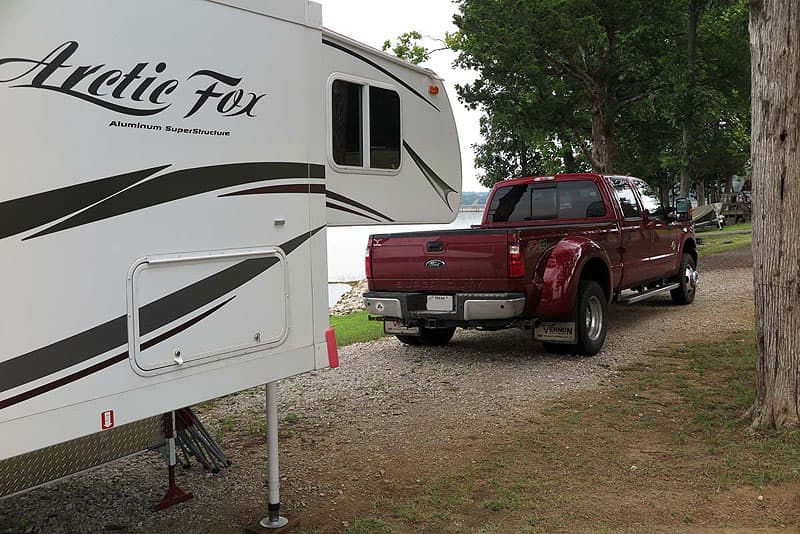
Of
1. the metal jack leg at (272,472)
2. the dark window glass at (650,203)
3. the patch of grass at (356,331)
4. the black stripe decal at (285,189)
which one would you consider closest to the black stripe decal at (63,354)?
the black stripe decal at (285,189)

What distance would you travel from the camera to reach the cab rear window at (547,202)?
29.7ft

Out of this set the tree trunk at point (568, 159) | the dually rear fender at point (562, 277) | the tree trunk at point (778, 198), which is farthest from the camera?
the tree trunk at point (568, 159)

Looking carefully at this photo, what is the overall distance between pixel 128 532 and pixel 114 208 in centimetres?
200

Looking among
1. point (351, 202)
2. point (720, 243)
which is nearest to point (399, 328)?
point (351, 202)

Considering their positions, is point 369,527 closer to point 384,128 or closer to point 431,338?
point 384,128

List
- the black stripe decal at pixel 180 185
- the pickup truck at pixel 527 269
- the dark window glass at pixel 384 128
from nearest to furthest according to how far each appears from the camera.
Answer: the black stripe decal at pixel 180 185, the dark window glass at pixel 384 128, the pickup truck at pixel 527 269

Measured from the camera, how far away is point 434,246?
7.55 meters

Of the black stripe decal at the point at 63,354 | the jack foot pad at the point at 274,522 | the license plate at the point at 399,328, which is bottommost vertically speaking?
the jack foot pad at the point at 274,522

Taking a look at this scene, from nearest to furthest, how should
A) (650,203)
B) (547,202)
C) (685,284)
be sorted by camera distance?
1. (547,202)
2. (650,203)
3. (685,284)

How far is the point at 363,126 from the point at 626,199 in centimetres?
571

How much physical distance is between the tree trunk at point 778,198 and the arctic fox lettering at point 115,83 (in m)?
3.57

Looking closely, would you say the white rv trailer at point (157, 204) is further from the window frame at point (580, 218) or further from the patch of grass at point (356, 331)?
the patch of grass at point (356, 331)

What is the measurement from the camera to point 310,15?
412cm

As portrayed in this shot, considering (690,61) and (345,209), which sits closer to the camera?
(345,209)
